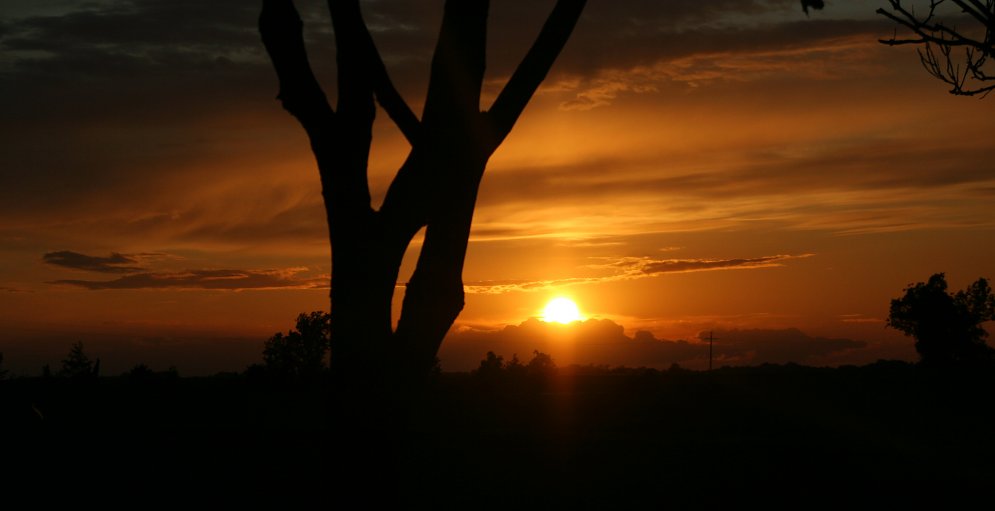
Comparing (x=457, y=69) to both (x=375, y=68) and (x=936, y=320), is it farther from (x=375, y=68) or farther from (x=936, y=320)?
(x=936, y=320)

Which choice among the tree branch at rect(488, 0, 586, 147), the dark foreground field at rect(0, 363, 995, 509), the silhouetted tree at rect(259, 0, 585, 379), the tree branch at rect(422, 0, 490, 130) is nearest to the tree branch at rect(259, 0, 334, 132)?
Answer: the silhouetted tree at rect(259, 0, 585, 379)

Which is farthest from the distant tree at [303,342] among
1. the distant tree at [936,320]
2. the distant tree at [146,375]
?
the distant tree at [936,320]

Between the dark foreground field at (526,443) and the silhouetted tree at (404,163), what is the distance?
0.56 m

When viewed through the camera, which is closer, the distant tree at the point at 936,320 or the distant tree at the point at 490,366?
the distant tree at the point at 490,366

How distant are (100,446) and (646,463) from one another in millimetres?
9707

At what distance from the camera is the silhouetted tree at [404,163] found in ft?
21.2

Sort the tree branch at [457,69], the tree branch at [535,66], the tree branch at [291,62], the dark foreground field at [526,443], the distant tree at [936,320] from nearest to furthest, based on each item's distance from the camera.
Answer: the tree branch at [291,62] → the tree branch at [457,69] → the tree branch at [535,66] → the dark foreground field at [526,443] → the distant tree at [936,320]

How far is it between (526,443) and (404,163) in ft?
42.0

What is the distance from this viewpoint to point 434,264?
6.69 meters

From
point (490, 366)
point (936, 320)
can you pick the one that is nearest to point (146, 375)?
point (490, 366)

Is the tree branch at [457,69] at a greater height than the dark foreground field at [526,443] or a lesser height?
greater

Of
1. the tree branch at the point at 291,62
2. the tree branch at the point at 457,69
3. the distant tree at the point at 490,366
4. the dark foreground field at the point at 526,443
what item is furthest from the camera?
the distant tree at the point at 490,366

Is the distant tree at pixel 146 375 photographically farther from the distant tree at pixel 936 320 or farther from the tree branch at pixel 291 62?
the distant tree at pixel 936 320

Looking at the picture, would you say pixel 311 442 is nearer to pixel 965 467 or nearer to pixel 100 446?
pixel 100 446
